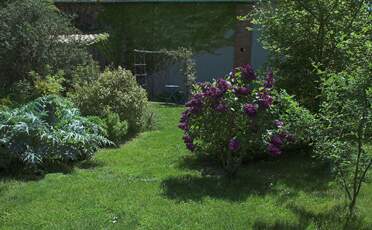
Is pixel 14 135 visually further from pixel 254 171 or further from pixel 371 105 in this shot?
pixel 371 105

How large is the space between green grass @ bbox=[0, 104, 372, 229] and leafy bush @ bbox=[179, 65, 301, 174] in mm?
511

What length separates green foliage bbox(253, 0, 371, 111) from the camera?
328 inches

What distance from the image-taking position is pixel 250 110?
6.75 m

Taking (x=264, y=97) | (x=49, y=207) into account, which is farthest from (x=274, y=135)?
(x=49, y=207)

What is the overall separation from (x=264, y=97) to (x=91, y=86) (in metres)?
4.40

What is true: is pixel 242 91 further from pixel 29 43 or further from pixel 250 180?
pixel 29 43

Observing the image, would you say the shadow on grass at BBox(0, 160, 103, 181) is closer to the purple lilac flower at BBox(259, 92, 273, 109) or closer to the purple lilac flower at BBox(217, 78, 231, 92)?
the purple lilac flower at BBox(217, 78, 231, 92)

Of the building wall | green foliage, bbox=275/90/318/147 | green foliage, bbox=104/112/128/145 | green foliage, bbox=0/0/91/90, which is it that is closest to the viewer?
green foliage, bbox=275/90/318/147

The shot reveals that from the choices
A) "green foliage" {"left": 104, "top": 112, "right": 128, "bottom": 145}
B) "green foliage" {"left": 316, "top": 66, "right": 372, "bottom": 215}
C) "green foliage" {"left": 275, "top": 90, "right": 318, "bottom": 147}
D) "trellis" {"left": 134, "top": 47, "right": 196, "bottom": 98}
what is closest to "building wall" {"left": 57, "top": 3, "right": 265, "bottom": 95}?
"trellis" {"left": 134, "top": 47, "right": 196, "bottom": 98}

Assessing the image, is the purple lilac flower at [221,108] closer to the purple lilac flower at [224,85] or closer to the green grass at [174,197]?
the purple lilac flower at [224,85]

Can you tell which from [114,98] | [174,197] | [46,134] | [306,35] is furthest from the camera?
[114,98]

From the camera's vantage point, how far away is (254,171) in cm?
777

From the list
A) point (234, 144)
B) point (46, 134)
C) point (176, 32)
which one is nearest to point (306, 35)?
point (234, 144)

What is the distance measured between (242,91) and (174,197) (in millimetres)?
1606
